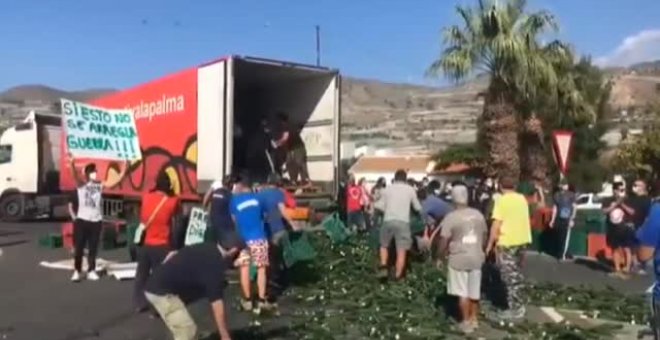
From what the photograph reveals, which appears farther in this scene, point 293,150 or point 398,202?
point 293,150

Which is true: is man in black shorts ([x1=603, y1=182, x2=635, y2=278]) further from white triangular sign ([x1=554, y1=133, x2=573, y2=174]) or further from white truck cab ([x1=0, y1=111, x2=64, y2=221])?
white truck cab ([x1=0, y1=111, x2=64, y2=221])

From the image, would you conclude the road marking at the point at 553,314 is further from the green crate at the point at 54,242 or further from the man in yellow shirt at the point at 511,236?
the green crate at the point at 54,242

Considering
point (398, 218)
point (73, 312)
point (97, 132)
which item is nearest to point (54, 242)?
point (97, 132)

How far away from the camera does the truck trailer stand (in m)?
16.2

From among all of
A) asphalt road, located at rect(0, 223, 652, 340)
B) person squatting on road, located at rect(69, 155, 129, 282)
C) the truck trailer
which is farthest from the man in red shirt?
person squatting on road, located at rect(69, 155, 129, 282)

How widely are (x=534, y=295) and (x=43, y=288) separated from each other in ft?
22.3

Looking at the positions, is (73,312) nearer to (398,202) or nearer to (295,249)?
→ (295,249)

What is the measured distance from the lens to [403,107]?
166m

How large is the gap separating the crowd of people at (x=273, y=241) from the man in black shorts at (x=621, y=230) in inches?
0.8

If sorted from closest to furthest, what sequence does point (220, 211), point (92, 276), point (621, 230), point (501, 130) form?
point (220, 211), point (92, 276), point (621, 230), point (501, 130)

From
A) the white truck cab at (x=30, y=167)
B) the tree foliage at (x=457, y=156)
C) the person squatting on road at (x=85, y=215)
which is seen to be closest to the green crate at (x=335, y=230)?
the person squatting on road at (x=85, y=215)

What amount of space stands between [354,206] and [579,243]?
18.1 ft

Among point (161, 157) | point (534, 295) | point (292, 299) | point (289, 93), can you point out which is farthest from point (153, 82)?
point (534, 295)

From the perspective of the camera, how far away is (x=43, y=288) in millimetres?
12961
